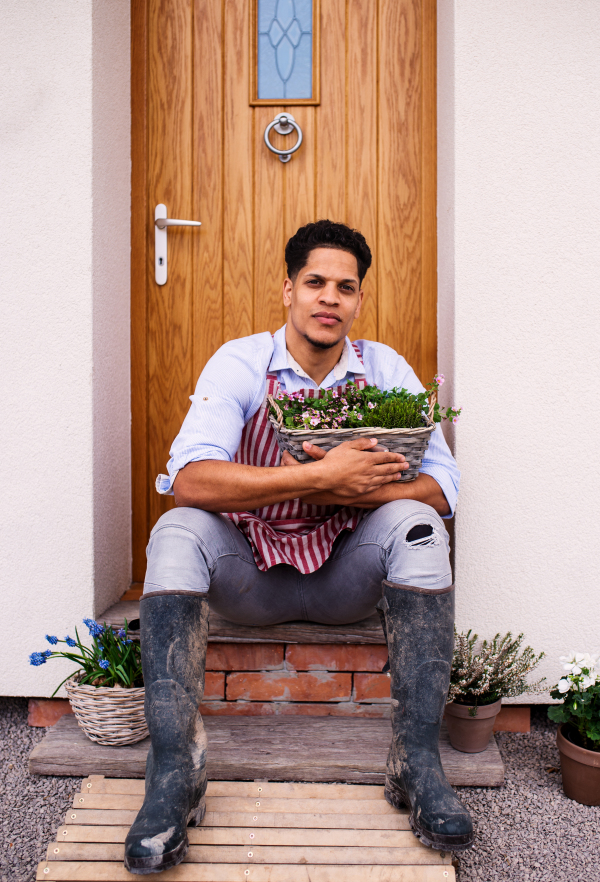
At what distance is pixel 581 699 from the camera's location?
172 centimetres

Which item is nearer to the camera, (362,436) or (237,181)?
(362,436)

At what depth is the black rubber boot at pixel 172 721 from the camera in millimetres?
1288

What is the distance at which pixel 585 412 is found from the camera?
6.78 feet

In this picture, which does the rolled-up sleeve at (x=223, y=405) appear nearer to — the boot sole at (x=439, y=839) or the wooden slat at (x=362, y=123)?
the wooden slat at (x=362, y=123)

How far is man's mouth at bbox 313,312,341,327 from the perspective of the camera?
183 cm

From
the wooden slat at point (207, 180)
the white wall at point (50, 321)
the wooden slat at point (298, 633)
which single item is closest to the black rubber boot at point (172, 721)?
the wooden slat at point (298, 633)

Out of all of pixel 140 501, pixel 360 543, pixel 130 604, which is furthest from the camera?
pixel 140 501

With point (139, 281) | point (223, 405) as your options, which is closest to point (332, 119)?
point (139, 281)

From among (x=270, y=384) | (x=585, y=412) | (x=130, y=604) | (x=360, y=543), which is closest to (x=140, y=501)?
(x=130, y=604)

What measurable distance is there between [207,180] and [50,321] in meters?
0.85

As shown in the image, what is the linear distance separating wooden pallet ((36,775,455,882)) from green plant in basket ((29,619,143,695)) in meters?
0.30

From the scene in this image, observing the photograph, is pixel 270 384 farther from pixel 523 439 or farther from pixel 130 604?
pixel 130 604

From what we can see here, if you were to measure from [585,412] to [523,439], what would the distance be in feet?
0.72

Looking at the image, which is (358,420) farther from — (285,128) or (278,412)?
(285,128)
